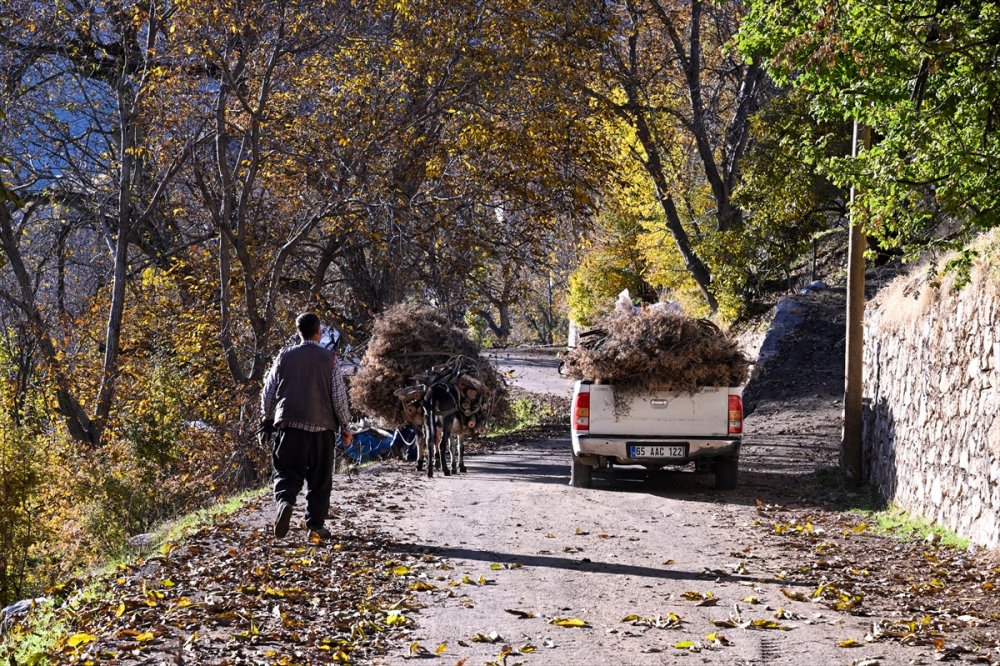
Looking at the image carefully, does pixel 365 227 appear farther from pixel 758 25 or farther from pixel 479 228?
pixel 758 25

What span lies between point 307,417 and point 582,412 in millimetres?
4649

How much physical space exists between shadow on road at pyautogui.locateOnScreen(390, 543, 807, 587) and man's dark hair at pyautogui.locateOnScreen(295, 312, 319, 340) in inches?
79.1

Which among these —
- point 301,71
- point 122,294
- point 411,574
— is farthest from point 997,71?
point 122,294

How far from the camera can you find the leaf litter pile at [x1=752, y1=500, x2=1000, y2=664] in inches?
269

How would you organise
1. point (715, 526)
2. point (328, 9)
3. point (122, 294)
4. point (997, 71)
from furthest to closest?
point (122, 294)
point (328, 9)
point (715, 526)
point (997, 71)

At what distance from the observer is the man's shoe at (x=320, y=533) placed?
1010 centimetres

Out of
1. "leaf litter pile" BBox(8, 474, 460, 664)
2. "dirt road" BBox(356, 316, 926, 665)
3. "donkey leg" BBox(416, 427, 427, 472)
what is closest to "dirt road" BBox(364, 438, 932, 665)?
"dirt road" BBox(356, 316, 926, 665)

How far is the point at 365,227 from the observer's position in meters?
20.2

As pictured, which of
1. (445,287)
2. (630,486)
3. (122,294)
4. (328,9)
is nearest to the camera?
(630,486)

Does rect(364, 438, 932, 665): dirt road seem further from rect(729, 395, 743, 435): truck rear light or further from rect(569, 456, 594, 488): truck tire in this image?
rect(729, 395, 743, 435): truck rear light

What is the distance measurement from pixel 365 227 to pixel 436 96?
2609mm

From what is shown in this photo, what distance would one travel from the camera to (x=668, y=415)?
13.7 m

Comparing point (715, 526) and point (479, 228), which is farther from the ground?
point (479, 228)

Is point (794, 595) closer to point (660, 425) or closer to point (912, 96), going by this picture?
point (912, 96)
